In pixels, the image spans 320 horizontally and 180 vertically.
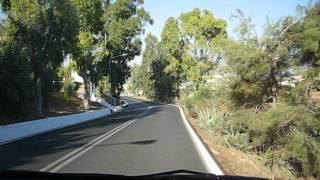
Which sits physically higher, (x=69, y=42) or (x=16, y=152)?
(x=69, y=42)

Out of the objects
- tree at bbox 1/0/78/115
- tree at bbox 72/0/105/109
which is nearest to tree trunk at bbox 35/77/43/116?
tree at bbox 1/0/78/115

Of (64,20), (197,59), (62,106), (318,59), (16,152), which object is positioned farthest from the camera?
(197,59)

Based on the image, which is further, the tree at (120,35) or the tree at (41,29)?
the tree at (120,35)

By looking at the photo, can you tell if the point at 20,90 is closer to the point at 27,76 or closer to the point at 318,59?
the point at 27,76

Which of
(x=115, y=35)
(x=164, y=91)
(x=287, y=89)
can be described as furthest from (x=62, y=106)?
(x=164, y=91)

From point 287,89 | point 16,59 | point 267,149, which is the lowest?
point 267,149

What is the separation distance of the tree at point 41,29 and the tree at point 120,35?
23.8 m

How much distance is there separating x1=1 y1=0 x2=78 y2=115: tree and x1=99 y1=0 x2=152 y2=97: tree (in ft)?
78.2

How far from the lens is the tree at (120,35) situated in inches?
2675

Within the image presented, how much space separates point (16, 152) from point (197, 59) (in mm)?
55314

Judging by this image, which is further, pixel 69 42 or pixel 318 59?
pixel 69 42

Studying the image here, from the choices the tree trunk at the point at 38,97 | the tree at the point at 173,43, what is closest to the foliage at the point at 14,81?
the tree trunk at the point at 38,97

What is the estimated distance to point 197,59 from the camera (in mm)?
70438

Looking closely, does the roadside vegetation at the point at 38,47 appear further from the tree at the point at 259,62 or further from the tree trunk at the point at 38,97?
the tree at the point at 259,62
